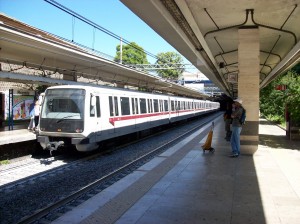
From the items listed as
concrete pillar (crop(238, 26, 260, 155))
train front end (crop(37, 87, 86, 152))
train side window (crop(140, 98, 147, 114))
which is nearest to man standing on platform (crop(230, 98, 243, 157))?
concrete pillar (crop(238, 26, 260, 155))

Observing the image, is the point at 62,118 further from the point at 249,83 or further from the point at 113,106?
the point at 249,83

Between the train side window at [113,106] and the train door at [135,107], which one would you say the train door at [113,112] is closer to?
the train side window at [113,106]

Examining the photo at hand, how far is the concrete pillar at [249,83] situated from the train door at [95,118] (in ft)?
15.9

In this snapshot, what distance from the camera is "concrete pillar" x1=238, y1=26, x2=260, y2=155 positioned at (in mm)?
11547

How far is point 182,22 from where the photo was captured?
9.16 metres

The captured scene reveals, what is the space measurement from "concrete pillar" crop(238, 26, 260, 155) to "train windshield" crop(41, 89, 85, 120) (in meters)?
5.30

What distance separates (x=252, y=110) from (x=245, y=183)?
14.9 ft

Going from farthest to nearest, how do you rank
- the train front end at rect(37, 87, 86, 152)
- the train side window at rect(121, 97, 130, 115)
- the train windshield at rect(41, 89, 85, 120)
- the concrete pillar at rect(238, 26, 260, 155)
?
the train side window at rect(121, 97, 130, 115), the train windshield at rect(41, 89, 85, 120), the train front end at rect(37, 87, 86, 152), the concrete pillar at rect(238, 26, 260, 155)

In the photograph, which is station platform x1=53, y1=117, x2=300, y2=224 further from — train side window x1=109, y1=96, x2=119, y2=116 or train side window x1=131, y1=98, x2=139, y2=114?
train side window x1=131, y1=98, x2=139, y2=114

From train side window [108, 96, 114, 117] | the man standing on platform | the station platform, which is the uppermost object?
train side window [108, 96, 114, 117]

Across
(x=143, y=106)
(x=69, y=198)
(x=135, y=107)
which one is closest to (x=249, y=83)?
(x=135, y=107)

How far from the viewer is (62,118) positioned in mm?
12070

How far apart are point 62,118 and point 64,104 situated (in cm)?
52

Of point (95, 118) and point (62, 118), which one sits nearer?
point (62, 118)
